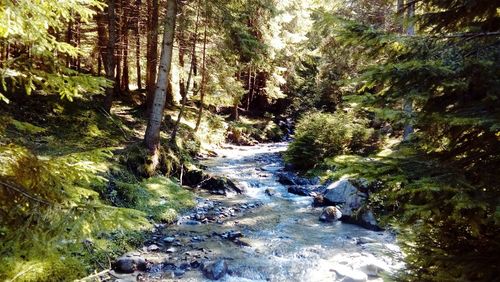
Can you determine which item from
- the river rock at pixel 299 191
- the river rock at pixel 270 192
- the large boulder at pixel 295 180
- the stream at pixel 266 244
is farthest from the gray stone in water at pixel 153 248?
the large boulder at pixel 295 180

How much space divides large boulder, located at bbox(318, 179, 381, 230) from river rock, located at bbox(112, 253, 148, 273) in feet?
18.9

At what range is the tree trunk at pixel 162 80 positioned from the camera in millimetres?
12438

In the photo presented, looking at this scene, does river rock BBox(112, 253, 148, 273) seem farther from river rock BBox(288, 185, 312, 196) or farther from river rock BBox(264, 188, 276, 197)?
river rock BBox(288, 185, 312, 196)

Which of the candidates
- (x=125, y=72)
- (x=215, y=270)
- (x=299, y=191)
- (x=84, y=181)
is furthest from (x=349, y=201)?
(x=125, y=72)

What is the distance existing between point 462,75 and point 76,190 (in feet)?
12.3

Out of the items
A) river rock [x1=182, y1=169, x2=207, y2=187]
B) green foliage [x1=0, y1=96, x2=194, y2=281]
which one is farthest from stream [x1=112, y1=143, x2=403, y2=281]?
green foliage [x1=0, y1=96, x2=194, y2=281]

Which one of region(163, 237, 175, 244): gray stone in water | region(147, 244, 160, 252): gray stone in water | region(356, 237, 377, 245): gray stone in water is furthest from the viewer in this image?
region(356, 237, 377, 245): gray stone in water

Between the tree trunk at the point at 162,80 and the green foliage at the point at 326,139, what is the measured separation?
306 inches

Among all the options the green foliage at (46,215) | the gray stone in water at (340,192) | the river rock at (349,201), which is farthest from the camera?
the gray stone in water at (340,192)

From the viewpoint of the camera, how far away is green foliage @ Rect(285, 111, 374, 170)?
57.7 feet

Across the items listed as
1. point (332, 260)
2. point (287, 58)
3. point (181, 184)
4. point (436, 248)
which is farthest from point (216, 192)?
point (287, 58)

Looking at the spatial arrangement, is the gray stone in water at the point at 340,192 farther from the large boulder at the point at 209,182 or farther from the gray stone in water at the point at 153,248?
the gray stone in water at the point at 153,248

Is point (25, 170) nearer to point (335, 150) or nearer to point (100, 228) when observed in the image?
point (100, 228)

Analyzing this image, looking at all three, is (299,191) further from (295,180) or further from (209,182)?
(209,182)
